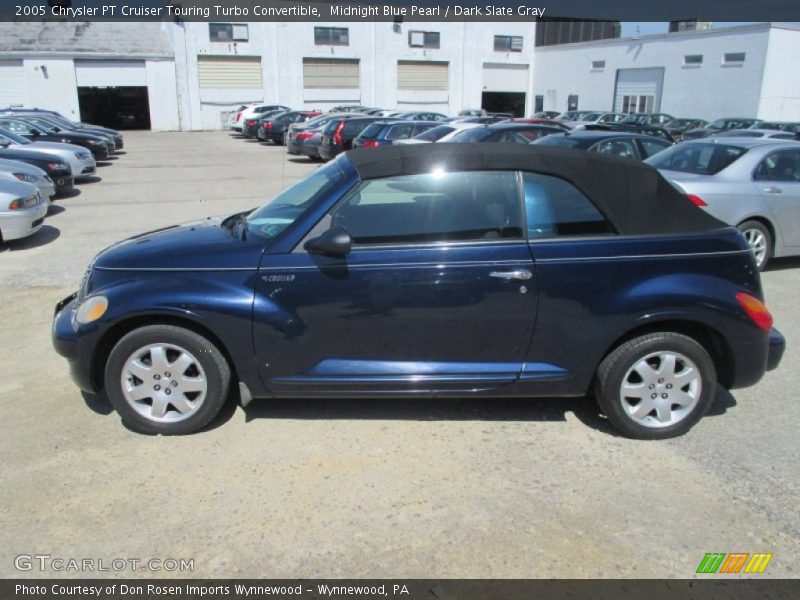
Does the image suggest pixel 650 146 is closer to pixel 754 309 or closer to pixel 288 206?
pixel 754 309

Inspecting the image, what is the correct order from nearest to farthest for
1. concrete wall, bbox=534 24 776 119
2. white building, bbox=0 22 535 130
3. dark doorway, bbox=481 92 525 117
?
concrete wall, bbox=534 24 776 119, white building, bbox=0 22 535 130, dark doorway, bbox=481 92 525 117

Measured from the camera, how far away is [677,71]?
4378cm

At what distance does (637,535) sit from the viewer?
3115 mm

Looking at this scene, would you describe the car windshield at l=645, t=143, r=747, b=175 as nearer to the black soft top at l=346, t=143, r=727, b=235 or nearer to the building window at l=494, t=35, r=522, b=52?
the black soft top at l=346, t=143, r=727, b=235

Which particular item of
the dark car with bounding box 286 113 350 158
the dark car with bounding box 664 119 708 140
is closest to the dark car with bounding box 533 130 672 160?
the dark car with bounding box 286 113 350 158

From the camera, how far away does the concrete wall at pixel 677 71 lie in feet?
127

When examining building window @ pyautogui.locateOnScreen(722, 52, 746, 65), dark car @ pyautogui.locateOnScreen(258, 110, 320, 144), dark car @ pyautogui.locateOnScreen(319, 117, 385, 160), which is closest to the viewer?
dark car @ pyautogui.locateOnScreen(319, 117, 385, 160)

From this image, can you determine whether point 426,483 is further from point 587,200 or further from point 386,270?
point 587,200

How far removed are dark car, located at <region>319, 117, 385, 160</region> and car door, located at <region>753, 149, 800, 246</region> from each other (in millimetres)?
14269

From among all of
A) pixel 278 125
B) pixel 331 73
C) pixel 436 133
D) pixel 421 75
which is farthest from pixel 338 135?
pixel 421 75

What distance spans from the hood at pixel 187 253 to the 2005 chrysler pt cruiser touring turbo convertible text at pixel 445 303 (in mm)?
15

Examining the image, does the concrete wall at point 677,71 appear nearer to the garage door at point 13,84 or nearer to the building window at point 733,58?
the building window at point 733,58

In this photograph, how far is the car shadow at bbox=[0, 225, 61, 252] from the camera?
9398mm
